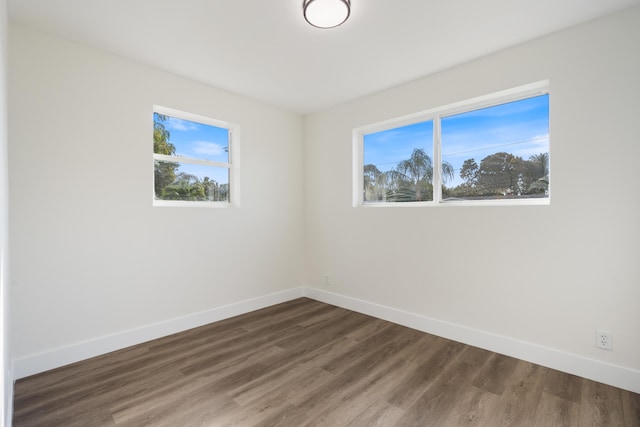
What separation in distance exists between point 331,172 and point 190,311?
231 centimetres

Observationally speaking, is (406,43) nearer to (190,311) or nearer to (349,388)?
(349,388)

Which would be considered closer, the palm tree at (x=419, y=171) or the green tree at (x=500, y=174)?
the green tree at (x=500, y=174)

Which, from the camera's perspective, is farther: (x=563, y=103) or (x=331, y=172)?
(x=331, y=172)

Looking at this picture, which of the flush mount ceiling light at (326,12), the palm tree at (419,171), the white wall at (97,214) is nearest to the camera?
the flush mount ceiling light at (326,12)

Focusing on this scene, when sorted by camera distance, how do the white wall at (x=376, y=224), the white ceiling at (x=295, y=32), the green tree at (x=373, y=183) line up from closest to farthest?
the white ceiling at (x=295, y=32) → the white wall at (x=376, y=224) → the green tree at (x=373, y=183)

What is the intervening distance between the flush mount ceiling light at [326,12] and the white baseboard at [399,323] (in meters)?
2.77

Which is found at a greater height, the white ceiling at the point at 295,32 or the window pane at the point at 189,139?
the white ceiling at the point at 295,32

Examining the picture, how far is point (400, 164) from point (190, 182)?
234 centimetres

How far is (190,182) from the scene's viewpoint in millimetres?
3416

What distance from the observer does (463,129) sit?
10.1ft

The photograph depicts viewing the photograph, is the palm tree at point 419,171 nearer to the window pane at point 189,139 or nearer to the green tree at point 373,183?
the green tree at point 373,183

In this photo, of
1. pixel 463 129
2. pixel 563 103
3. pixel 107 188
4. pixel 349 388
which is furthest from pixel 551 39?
pixel 107 188

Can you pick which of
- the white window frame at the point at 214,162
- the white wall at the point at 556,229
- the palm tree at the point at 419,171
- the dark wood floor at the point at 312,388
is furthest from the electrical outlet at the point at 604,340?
the white window frame at the point at 214,162

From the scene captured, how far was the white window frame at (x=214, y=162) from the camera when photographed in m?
3.15
